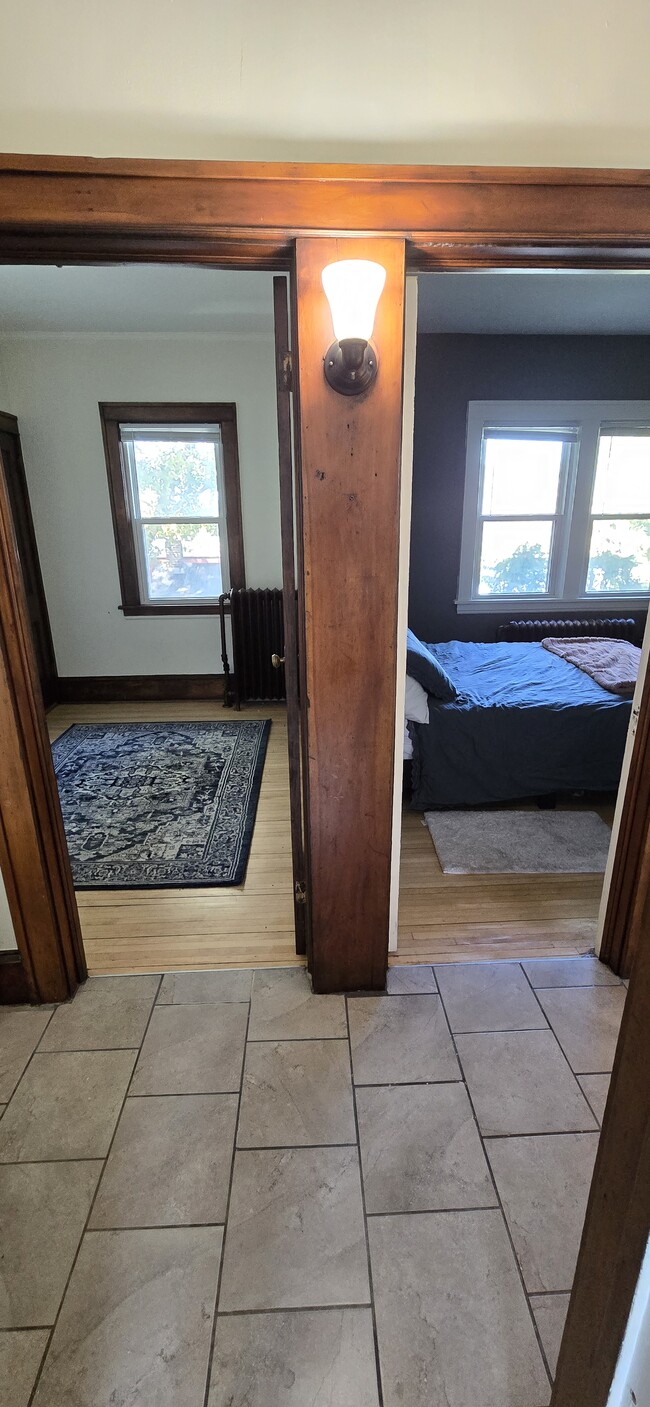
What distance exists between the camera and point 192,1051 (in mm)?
1794

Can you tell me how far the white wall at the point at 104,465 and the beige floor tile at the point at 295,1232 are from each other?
3.80m

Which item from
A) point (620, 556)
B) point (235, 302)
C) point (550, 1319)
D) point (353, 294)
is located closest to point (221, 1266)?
point (550, 1319)

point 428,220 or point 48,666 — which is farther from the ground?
point 428,220

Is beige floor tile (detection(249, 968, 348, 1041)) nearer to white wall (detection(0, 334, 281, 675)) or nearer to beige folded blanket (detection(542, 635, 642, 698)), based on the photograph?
beige folded blanket (detection(542, 635, 642, 698))

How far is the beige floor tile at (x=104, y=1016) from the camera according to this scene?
1.83 m

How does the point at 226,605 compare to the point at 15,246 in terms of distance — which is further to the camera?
the point at 226,605

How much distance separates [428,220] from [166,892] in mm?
2376

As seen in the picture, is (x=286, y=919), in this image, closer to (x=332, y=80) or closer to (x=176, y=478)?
(x=332, y=80)

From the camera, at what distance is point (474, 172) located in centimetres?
136

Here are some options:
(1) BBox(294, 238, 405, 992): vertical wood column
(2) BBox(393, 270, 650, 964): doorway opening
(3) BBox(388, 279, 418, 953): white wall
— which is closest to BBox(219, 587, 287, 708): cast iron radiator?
(2) BBox(393, 270, 650, 964): doorway opening

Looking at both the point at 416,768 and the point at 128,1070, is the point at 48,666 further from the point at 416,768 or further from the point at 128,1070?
the point at 128,1070

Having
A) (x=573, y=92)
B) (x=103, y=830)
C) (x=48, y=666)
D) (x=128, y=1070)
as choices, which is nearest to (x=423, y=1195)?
(x=128, y=1070)

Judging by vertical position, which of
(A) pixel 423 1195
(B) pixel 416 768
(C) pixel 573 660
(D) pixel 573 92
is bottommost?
(A) pixel 423 1195

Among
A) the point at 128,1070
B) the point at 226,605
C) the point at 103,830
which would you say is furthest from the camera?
the point at 226,605
